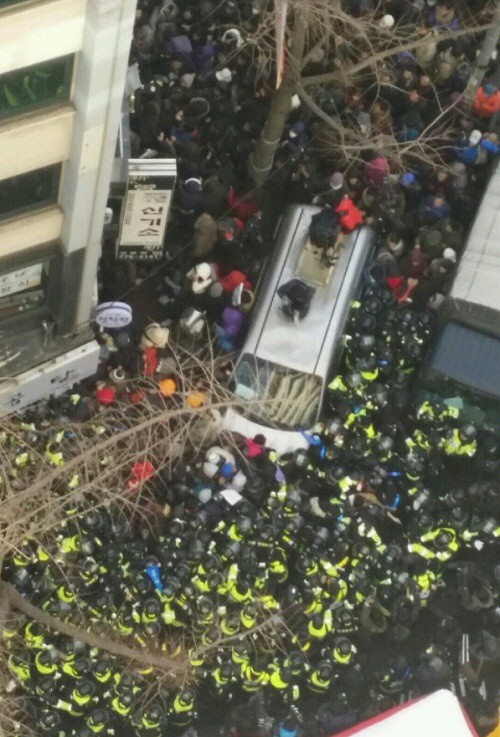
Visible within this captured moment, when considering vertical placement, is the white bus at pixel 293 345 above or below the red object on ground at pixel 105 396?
above

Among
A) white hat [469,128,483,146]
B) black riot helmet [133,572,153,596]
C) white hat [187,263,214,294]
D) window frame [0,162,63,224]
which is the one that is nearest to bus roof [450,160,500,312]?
white hat [469,128,483,146]

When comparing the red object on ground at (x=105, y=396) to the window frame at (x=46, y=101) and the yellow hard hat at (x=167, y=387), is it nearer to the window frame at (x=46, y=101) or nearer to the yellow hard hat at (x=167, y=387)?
the yellow hard hat at (x=167, y=387)

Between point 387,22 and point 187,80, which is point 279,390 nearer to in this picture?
point 187,80

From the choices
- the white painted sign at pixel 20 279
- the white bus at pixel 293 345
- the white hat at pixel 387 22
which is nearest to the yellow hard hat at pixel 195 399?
the white bus at pixel 293 345

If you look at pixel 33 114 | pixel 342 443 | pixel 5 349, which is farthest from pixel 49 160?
pixel 342 443

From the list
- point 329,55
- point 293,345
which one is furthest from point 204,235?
point 329,55

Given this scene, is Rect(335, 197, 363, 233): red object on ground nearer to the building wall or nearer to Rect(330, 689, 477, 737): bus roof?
the building wall
